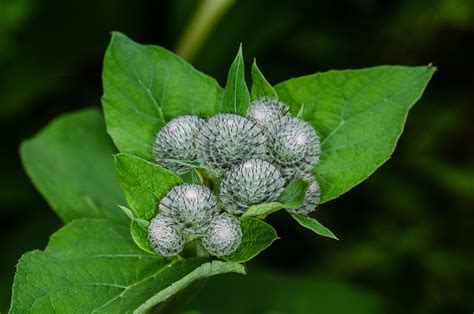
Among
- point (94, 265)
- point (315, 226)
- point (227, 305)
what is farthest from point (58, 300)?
point (227, 305)

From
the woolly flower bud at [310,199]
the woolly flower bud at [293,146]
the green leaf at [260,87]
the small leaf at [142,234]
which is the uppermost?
the green leaf at [260,87]

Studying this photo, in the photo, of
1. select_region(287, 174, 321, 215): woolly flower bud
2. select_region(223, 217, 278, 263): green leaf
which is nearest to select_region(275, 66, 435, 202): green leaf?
select_region(287, 174, 321, 215): woolly flower bud

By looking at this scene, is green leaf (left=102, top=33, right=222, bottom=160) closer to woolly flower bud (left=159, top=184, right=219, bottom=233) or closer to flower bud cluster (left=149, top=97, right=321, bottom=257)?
flower bud cluster (left=149, top=97, right=321, bottom=257)

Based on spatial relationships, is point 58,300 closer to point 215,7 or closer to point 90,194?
point 90,194

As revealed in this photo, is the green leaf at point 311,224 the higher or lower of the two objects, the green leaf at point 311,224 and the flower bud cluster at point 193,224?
the higher

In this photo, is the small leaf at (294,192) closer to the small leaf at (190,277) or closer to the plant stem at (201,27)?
the small leaf at (190,277)

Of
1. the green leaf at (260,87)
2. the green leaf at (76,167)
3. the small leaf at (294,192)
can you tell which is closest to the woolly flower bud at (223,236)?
the small leaf at (294,192)

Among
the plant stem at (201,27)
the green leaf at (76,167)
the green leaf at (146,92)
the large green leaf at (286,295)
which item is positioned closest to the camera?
the green leaf at (146,92)

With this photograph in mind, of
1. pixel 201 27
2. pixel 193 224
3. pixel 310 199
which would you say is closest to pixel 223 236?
pixel 193 224
